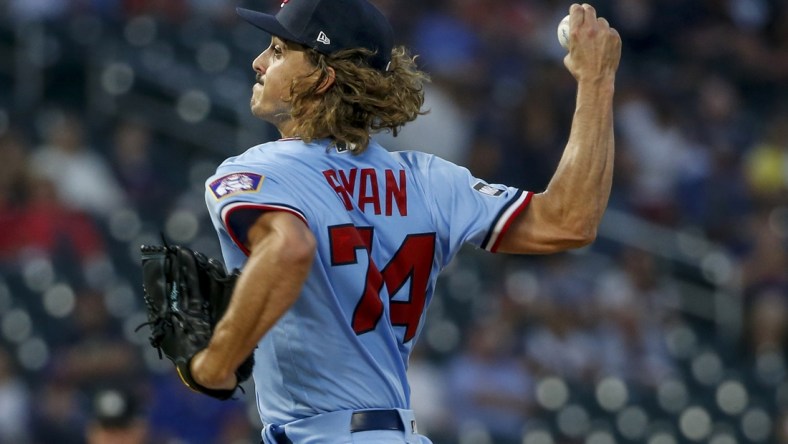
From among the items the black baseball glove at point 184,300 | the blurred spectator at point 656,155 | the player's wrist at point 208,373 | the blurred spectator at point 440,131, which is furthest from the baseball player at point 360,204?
the blurred spectator at point 656,155

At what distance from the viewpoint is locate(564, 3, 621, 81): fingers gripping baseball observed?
11.6 feet

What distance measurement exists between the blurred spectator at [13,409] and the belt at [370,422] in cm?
509

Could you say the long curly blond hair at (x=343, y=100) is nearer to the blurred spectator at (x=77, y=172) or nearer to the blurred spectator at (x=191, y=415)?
the blurred spectator at (x=191, y=415)

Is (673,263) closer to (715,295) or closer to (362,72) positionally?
(715,295)

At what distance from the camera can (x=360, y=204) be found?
343 cm

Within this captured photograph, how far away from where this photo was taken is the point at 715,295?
1077 centimetres

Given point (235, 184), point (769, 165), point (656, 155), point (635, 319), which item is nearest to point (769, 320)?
point (635, 319)

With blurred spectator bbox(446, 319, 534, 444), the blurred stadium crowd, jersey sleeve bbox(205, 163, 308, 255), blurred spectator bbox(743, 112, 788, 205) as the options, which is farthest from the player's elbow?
blurred spectator bbox(743, 112, 788, 205)

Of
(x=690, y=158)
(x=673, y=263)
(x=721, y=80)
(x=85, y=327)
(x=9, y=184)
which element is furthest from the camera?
(x=721, y=80)

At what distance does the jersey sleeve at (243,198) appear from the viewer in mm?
3133

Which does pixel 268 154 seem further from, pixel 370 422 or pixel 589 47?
pixel 589 47

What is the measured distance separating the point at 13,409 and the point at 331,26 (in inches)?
213

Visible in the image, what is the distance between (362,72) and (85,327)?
552cm

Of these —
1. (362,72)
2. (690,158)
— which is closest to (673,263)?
(690,158)
